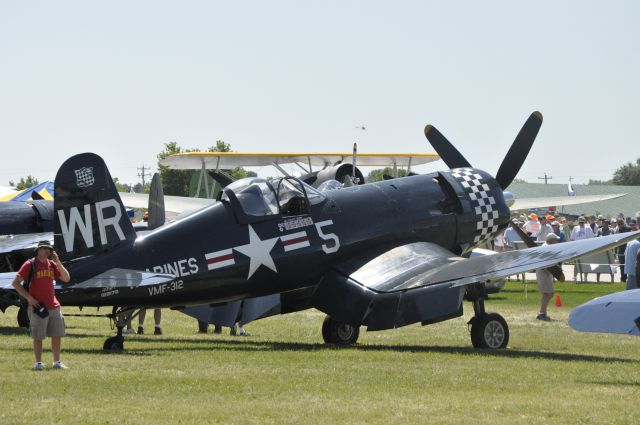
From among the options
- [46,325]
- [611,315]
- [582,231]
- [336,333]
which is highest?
[611,315]

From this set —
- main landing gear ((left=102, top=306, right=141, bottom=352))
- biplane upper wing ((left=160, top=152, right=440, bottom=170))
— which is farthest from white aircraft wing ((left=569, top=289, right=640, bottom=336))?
biplane upper wing ((left=160, top=152, right=440, bottom=170))

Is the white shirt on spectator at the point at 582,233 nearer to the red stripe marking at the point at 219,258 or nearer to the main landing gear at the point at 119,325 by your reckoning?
the red stripe marking at the point at 219,258

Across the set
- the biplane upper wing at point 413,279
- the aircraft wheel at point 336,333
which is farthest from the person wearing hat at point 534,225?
the biplane upper wing at point 413,279

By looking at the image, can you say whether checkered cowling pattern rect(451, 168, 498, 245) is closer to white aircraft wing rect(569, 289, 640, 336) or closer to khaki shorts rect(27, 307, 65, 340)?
white aircraft wing rect(569, 289, 640, 336)

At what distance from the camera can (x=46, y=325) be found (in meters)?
11.2

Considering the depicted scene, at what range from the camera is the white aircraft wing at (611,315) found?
9.62 meters

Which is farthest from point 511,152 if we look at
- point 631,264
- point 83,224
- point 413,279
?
point 83,224

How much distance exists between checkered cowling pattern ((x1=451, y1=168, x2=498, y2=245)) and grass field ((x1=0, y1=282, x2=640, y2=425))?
143 centimetres

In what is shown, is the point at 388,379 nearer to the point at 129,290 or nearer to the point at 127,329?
the point at 129,290

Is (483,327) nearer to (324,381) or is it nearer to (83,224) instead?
(324,381)

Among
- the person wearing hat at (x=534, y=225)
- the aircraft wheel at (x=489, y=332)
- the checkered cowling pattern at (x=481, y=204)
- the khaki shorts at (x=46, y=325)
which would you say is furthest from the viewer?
the person wearing hat at (x=534, y=225)

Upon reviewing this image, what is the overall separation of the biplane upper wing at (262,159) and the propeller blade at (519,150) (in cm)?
2513

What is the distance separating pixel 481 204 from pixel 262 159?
27.8m

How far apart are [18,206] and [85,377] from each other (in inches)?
368
